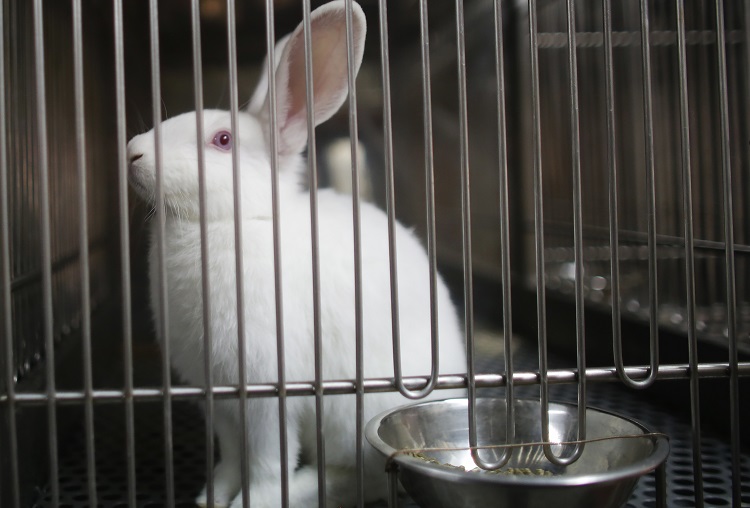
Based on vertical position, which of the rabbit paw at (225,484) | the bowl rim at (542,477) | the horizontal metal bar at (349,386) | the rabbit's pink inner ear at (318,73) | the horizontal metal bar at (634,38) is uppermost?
the horizontal metal bar at (634,38)

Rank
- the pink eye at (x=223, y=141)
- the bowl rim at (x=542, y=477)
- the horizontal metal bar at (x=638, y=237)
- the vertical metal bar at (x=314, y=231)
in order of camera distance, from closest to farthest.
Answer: the bowl rim at (x=542, y=477) → the vertical metal bar at (x=314, y=231) → the pink eye at (x=223, y=141) → the horizontal metal bar at (x=638, y=237)

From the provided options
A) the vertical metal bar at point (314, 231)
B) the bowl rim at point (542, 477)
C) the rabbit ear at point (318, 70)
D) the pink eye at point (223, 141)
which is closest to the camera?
the bowl rim at point (542, 477)

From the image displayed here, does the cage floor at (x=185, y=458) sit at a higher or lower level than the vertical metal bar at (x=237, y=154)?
lower

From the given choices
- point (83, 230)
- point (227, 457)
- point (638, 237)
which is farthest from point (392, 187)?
point (638, 237)

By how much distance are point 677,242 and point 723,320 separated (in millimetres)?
205

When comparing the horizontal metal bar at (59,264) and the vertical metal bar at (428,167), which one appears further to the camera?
the horizontal metal bar at (59,264)

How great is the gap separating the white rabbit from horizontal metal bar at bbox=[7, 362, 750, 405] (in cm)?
15

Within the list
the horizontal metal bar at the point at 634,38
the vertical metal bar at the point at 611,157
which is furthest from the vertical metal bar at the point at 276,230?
the horizontal metal bar at the point at 634,38

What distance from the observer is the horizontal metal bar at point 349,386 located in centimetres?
77

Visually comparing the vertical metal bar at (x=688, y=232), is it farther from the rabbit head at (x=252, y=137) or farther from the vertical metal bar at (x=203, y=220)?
the vertical metal bar at (x=203, y=220)

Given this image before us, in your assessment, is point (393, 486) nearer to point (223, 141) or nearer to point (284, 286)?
point (284, 286)

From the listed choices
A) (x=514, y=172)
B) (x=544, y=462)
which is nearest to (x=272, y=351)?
(x=544, y=462)

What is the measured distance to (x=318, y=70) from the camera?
3.32ft

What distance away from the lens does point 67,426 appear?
1220 mm
